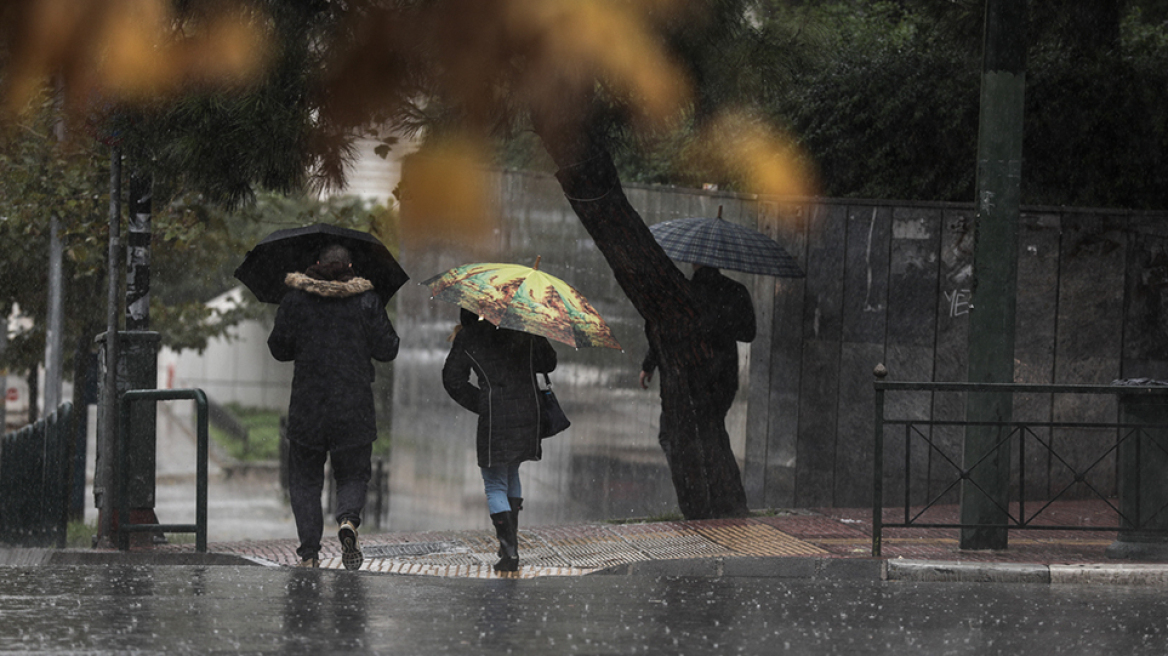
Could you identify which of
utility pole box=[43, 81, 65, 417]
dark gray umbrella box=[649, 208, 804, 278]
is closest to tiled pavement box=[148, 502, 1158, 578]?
dark gray umbrella box=[649, 208, 804, 278]

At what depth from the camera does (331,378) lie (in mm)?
7293

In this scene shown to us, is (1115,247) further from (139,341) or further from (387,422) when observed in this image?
(387,422)

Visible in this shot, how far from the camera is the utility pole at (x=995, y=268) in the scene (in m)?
7.64

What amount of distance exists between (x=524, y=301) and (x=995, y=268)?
259 centimetres

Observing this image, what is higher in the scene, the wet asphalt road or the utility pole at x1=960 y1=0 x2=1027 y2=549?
the utility pole at x1=960 y1=0 x2=1027 y2=549

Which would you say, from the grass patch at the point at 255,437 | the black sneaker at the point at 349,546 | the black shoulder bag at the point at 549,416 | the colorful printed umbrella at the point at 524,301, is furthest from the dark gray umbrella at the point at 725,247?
the grass patch at the point at 255,437

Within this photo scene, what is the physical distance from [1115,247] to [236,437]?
1242 inches

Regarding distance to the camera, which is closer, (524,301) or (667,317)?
(524,301)

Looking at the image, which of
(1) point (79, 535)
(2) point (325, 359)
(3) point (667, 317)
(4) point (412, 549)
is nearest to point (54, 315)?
(1) point (79, 535)

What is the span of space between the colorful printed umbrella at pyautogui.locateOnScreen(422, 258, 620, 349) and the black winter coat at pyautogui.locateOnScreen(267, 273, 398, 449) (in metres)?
0.49

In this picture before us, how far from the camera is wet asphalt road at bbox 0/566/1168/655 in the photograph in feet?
17.6

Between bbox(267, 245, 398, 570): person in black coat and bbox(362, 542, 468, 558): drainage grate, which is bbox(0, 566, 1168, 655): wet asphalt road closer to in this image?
bbox(267, 245, 398, 570): person in black coat

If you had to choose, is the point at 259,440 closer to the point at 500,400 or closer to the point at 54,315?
the point at 54,315

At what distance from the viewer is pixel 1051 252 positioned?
32.1 ft
